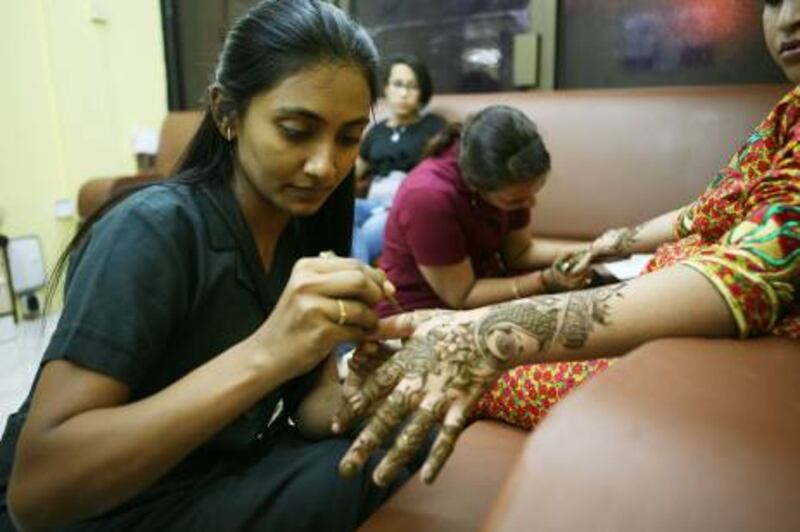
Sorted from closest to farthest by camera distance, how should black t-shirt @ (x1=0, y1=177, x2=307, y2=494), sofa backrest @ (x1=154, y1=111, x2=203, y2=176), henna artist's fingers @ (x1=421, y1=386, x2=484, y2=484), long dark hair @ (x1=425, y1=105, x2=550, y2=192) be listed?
henna artist's fingers @ (x1=421, y1=386, x2=484, y2=484)
black t-shirt @ (x1=0, y1=177, x2=307, y2=494)
long dark hair @ (x1=425, y1=105, x2=550, y2=192)
sofa backrest @ (x1=154, y1=111, x2=203, y2=176)

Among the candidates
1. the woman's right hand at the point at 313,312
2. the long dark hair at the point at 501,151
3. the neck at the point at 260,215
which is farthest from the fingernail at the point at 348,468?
the long dark hair at the point at 501,151

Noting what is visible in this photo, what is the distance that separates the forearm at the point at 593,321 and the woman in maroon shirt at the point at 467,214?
75 centimetres

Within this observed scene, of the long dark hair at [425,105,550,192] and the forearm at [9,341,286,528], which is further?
the long dark hair at [425,105,550,192]

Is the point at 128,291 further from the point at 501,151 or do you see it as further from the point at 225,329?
the point at 501,151

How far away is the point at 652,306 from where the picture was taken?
2.19ft

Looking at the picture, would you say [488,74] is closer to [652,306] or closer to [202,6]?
[202,6]

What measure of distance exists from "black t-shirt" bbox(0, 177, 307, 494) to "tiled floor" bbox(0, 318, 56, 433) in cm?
135

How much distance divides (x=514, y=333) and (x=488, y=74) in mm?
2631

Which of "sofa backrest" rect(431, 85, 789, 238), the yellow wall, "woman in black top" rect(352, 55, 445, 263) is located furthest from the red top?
the yellow wall

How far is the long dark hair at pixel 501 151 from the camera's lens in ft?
4.86

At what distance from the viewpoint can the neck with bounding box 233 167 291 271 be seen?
0.88 metres

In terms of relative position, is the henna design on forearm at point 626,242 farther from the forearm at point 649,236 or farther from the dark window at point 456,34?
the dark window at point 456,34

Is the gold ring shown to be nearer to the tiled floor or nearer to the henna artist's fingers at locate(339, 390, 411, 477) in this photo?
the henna artist's fingers at locate(339, 390, 411, 477)

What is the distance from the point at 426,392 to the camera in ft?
2.08
